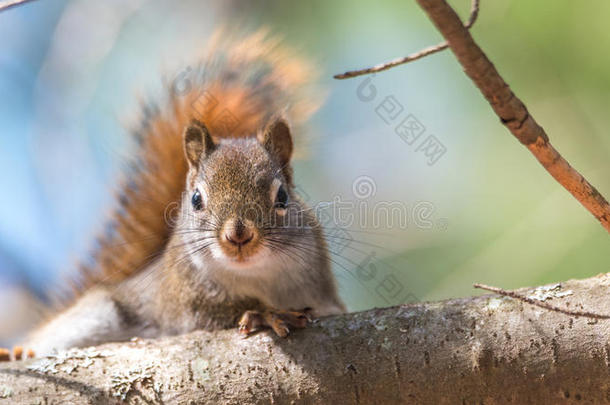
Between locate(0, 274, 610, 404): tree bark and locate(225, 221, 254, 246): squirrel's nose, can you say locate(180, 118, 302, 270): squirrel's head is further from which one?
locate(0, 274, 610, 404): tree bark

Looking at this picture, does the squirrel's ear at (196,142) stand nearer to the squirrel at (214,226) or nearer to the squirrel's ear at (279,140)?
the squirrel at (214,226)

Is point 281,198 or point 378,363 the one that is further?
point 281,198

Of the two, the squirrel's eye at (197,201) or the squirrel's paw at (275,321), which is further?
the squirrel's eye at (197,201)

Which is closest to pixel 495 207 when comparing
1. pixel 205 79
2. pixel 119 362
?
pixel 205 79

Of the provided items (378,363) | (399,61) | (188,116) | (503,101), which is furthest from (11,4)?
(188,116)

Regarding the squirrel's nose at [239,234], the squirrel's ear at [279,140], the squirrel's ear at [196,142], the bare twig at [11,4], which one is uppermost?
the squirrel's ear at [196,142]

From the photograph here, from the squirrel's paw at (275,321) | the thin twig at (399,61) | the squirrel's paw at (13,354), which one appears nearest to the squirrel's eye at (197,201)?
the squirrel's paw at (275,321)

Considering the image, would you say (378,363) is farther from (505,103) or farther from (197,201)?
(197,201)
